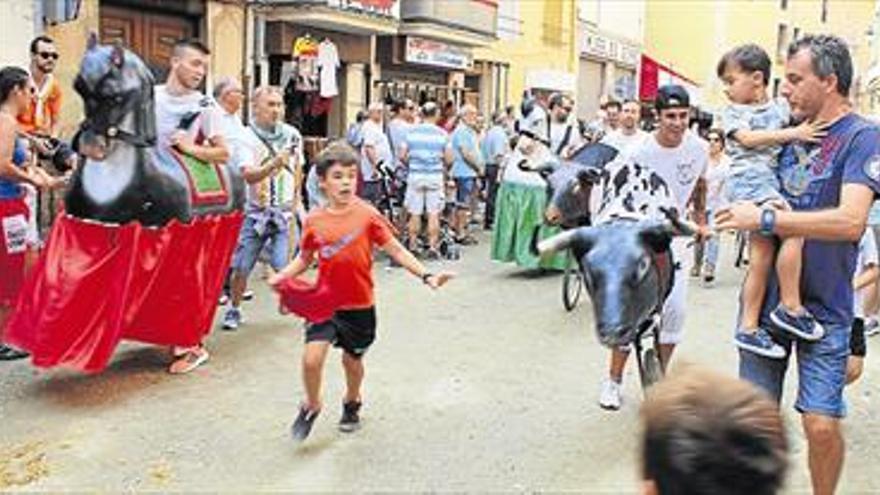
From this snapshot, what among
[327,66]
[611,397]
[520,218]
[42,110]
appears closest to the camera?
[611,397]

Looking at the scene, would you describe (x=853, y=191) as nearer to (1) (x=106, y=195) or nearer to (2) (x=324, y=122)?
(1) (x=106, y=195)

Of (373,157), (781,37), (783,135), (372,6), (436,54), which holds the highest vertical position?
(781,37)

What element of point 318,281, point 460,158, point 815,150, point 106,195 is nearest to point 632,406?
point 318,281

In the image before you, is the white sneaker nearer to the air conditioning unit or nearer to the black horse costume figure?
the black horse costume figure

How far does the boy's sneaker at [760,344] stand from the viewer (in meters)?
3.79

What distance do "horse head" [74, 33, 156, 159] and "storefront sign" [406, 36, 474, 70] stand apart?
13.9 metres

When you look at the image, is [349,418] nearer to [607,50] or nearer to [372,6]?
[372,6]

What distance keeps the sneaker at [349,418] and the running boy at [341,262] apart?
0.68 ft

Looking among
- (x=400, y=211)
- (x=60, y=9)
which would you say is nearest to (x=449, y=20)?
(x=400, y=211)

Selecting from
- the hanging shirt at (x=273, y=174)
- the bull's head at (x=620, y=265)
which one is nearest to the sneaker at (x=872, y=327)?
the bull's head at (x=620, y=265)

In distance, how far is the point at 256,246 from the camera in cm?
766

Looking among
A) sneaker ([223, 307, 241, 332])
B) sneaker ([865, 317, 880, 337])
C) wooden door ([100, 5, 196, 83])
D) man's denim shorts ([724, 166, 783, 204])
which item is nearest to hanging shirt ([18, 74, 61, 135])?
sneaker ([223, 307, 241, 332])

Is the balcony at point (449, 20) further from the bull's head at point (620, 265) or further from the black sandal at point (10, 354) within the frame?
the bull's head at point (620, 265)

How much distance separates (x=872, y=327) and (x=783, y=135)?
4880 millimetres
